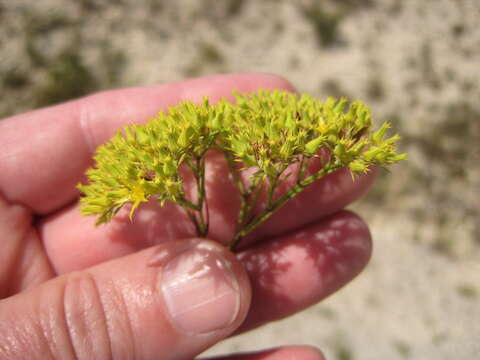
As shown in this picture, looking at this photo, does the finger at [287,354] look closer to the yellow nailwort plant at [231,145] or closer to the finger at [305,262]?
the finger at [305,262]

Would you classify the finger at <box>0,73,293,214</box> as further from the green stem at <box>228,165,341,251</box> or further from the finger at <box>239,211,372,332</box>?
the finger at <box>239,211,372,332</box>

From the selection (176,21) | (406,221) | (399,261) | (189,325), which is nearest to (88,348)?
(189,325)

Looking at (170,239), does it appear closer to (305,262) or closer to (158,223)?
(158,223)

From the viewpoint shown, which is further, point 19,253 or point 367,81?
point 367,81

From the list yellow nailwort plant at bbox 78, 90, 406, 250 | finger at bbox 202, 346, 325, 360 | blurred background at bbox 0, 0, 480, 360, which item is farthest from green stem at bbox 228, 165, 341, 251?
blurred background at bbox 0, 0, 480, 360

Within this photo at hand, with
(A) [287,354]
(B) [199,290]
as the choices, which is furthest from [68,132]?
(A) [287,354]

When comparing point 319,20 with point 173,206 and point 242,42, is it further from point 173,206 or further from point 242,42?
point 173,206
